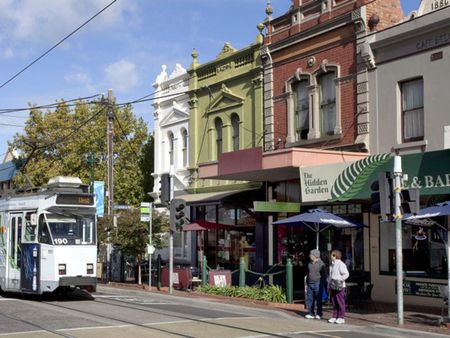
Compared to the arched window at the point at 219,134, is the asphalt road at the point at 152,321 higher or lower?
lower

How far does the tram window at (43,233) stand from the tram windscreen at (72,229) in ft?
0.38

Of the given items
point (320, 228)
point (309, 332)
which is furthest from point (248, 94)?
point (309, 332)

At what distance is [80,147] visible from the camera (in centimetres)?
3916

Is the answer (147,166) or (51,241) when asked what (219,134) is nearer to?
(51,241)

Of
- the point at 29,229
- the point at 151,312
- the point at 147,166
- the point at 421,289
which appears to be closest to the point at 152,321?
the point at 151,312

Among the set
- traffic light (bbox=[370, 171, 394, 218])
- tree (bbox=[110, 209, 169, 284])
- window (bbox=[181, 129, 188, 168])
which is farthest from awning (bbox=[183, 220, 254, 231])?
traffic light (bbox=[370, 171, 394, 218])

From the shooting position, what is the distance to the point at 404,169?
16.6 m

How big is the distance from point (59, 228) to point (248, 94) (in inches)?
410

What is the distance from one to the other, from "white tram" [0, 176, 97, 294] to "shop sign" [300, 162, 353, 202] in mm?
6271

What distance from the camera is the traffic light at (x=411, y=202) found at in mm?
13547

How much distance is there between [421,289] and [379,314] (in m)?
1.94

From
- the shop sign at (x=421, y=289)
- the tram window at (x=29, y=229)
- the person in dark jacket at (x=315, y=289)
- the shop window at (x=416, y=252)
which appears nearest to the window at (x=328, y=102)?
the shop window at (x=416, y=252)

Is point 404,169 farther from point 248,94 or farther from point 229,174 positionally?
point 248,94

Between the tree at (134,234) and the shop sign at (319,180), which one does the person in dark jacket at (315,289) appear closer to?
the shop sign at (319,180)
